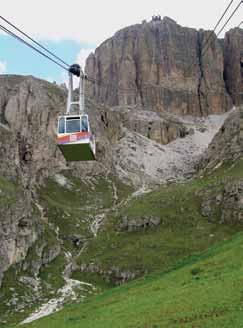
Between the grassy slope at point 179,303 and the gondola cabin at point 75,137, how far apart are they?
478 inches

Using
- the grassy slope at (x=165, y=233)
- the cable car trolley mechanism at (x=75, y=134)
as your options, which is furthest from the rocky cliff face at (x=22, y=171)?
the cable car trolley mechanism at (x=75, y=134)

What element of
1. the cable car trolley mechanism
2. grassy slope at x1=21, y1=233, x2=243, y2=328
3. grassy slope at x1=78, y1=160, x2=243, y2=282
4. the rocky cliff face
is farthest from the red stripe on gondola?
grassy slope at x1=78, y1=160, x2=243, y2=282

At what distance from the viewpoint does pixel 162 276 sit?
45438 mm

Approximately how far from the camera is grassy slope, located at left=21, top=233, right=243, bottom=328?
25.4 m

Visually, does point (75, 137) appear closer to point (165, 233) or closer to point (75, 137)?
point (75, 137)

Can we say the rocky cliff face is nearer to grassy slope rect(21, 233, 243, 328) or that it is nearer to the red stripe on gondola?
the red stripe on gondola

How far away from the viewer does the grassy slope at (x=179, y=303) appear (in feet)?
83.3

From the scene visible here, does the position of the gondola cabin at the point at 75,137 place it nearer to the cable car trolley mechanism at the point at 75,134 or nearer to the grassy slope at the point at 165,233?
the cable car trolley mechanism at the point at 75,134

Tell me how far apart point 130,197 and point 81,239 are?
50001 millimetres

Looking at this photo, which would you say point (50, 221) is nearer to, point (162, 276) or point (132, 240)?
point (132, 240)

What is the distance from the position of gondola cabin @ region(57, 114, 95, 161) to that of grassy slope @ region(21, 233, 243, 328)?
478 inches

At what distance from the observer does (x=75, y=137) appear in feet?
139

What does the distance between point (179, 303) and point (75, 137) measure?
17715 mm

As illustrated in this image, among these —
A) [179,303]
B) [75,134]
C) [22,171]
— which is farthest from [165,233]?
[179,303]
